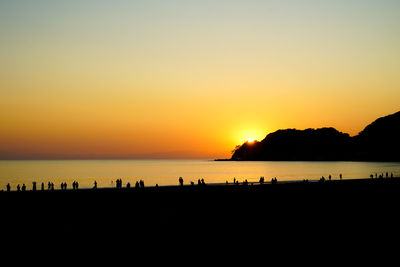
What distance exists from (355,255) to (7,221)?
23.2 m

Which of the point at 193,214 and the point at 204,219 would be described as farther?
the point at 193,214

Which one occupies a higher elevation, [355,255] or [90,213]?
[90,213]

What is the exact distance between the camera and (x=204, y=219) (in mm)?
28281

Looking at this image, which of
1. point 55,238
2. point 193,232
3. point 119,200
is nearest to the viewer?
point 55,238

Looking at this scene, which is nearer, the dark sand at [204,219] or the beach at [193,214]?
the dark sand at [204,219]

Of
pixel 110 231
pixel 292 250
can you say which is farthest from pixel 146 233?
pixel 292 250

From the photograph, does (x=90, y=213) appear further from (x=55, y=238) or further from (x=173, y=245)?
(x=173, y=245)

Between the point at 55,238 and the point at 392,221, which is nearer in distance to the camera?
the point at 55,238

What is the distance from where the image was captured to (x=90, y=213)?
3089cm

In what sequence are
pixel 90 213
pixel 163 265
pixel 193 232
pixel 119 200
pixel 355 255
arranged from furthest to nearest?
pixel 119 200
pixel 90 213
pixel 193 232
pixel 355 255
pixel 163 265

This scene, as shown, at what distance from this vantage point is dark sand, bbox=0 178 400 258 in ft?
71.6

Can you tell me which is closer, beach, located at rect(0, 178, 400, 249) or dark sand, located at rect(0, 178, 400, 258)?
dark sand, located at rect(0, 178, 400, 258)

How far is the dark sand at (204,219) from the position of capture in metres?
21.8

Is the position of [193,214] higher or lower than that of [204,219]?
higher
